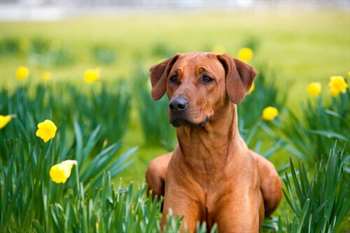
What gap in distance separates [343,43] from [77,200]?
12.8m

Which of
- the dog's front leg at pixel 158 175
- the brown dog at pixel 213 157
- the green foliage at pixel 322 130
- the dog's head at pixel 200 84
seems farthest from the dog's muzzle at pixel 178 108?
the green foliage at pixel 322 130

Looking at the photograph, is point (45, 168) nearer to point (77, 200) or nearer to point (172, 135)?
point (77, 200)

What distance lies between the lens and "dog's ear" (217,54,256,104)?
153 inches

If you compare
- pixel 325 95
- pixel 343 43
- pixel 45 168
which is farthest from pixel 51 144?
pixel 343 43

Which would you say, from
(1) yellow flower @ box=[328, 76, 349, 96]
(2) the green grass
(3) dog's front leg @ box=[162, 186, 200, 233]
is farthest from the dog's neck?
(2) the green grass

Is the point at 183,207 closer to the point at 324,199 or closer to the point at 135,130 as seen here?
the point at 324,199

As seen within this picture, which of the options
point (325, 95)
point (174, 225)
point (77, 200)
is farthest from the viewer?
point (325, 95)

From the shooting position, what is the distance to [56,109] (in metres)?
6.66

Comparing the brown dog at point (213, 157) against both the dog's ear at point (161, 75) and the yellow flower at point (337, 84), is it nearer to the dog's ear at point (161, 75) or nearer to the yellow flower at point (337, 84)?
the dog's ear at point (161, 75)

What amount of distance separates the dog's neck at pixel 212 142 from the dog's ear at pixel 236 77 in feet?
0.32

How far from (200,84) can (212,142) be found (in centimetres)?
34

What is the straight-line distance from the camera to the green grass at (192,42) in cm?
1105

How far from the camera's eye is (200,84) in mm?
3807

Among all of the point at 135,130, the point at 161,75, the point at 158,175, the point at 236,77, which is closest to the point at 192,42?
the point at 135,130
